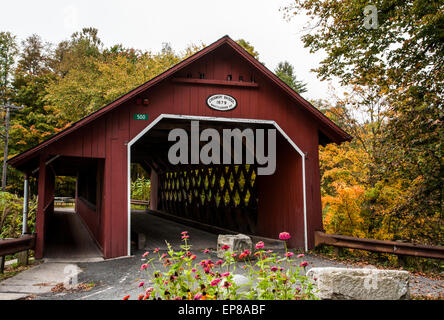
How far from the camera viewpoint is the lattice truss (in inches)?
402

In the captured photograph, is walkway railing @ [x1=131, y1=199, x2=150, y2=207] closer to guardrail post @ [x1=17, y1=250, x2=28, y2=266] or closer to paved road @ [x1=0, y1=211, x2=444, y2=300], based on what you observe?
paved road @ [x1=0, y1=211, x2=444, y2=300]

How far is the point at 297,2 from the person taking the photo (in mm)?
8711

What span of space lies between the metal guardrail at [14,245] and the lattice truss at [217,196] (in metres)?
5.62

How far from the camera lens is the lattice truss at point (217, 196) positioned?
1021 cm

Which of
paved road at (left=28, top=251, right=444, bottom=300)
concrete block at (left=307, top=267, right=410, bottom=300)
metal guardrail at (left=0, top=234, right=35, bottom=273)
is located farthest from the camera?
metal guardrail at (left=0, top=234, right=35, bottom=273)

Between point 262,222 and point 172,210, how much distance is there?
752 centimetres

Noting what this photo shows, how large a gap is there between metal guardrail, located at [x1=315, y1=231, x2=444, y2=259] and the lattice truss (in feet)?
9.41
